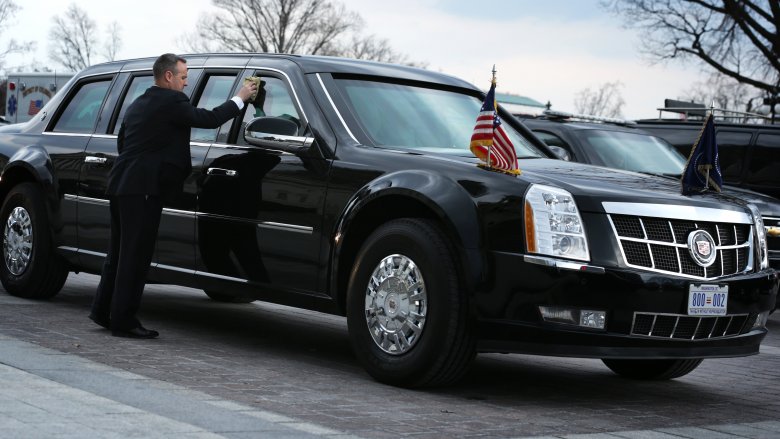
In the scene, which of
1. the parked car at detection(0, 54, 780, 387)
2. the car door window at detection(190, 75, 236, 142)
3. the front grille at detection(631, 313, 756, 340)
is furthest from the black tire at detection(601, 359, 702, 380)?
the car door window at detection(190, 75, 236, 142)

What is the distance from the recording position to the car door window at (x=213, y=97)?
802 cm

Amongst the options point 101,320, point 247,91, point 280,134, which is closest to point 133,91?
point 247,91

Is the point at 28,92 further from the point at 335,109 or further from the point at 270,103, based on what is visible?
the point at 335,109

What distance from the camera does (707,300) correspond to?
637 centimetres

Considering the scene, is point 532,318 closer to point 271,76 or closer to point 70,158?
point 271,76

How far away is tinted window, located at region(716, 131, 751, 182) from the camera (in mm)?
13484

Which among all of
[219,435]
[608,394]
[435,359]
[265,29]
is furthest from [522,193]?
[265,29]

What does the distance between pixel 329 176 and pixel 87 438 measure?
9.06 feet

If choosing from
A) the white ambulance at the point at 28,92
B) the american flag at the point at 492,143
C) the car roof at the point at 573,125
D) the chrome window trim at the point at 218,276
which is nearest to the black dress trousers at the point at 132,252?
the chrome window trim at the point at 218,276

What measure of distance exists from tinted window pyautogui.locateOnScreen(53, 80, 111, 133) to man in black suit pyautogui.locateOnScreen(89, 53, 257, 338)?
4.57ft

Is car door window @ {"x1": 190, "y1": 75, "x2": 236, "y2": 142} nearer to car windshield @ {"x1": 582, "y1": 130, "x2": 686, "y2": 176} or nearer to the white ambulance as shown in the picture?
car windshield @ {"x1": 582, "y1": 130, "x2": 686, "y2": 176}

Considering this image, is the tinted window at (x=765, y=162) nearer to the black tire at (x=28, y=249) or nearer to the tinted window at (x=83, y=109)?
the tinted window at (x=83, y=109)

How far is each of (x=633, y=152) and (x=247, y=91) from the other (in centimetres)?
584

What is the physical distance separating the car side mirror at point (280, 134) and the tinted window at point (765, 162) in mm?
7385
